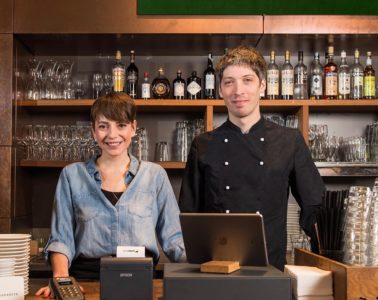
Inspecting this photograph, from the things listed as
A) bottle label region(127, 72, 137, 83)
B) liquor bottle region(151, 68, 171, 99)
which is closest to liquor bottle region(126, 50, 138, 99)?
bottle label region(127, 72, 137, 83)

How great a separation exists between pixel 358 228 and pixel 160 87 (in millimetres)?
2201

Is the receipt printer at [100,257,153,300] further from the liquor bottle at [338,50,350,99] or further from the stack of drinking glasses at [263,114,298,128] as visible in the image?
the liquor bottle at [338,50,350,99]

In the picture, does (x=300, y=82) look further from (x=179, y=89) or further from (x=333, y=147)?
(x=179, y=89)

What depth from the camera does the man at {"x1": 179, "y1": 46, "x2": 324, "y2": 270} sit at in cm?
209

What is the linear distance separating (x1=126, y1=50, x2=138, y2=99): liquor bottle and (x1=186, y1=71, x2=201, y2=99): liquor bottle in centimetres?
32

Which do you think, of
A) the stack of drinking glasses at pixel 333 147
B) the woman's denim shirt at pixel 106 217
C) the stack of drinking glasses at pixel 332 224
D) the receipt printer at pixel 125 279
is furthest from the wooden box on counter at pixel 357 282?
the stack of drinking glasses at pixel 333 147

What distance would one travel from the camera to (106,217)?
1891mm

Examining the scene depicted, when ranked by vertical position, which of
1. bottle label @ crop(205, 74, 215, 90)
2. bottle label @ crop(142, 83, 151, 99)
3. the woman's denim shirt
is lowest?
the woman's denim shirt

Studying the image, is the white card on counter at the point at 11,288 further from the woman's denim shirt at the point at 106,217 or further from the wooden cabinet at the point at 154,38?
the wooden cabinet at the point at 154,38

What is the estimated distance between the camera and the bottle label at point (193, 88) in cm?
345

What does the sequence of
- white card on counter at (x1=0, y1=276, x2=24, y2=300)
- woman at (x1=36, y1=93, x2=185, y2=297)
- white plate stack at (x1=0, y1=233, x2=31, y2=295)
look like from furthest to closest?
woman at (x1=36, y1=93, x2=185, y2=297)
white plate stack at (x1=0, y1=233, x2=31, y2=295)
white card on counter at (x1=0, y1=276, x2=24, y2=300)

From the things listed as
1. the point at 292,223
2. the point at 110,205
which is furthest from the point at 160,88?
the point at 110,205

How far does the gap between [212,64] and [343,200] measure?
2131 mm

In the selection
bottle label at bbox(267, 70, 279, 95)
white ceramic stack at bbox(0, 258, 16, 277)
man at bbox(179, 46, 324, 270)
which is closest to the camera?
white ceramic stack at bbox(0, 258, 16, 277)
